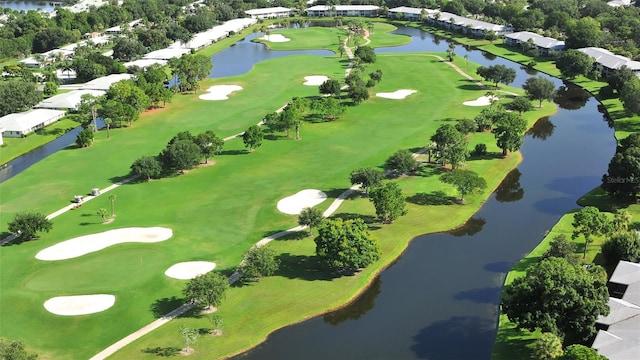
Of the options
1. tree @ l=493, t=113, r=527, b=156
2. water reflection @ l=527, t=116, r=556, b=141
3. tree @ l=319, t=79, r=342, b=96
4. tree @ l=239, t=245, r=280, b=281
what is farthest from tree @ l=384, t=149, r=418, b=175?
tree @ l=319, t=79, r=342, b=96

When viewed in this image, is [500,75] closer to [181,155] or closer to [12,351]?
[181,155]

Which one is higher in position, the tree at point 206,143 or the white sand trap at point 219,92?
the white sand trap at point 219,92

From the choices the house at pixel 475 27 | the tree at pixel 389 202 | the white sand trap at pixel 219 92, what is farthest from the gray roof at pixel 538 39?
the tree at pixel 389 202

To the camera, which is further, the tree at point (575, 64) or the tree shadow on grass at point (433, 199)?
the tree at point (575, 64)

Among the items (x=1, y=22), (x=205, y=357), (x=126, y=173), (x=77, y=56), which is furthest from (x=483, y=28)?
(x=205, y=357)

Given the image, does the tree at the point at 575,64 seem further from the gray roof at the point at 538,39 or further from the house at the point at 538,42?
the gray roof at the point at 538,39

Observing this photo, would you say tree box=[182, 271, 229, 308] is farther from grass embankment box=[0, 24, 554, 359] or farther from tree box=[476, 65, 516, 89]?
tree box=[476, 65, 516, 89]

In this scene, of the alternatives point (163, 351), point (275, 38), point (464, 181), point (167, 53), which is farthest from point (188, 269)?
point (275, 38)

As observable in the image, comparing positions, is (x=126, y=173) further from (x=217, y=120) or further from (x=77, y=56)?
(x=77, y=56)
